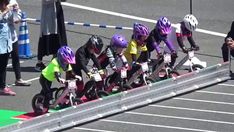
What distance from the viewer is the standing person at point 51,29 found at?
747 inches

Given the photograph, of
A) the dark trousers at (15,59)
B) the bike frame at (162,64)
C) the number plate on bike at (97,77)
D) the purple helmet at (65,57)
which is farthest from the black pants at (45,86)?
the bike frame at (162,64)

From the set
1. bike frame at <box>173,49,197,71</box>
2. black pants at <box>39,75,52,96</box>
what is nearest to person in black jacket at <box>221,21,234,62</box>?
bike frame at <box>173,49,197,71</box>

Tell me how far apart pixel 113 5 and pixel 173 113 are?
39.7ft

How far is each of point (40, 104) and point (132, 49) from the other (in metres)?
2.58

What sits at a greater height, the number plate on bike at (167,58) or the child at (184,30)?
the child at (184,30)

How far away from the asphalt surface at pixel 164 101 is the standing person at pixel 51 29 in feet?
2.06

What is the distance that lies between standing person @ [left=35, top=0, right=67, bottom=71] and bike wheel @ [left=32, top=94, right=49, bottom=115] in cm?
378

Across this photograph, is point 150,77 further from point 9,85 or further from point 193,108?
point 9,85

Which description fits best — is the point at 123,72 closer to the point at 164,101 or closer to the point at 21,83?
the point at 164,101

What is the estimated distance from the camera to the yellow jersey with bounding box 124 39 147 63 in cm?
1689

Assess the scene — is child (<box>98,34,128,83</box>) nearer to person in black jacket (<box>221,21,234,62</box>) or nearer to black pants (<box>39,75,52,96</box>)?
black pants (<box>39,75,52,96</box>)

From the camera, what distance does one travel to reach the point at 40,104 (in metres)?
15.3

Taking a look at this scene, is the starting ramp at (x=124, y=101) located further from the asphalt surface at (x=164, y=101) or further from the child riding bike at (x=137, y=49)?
the child riding bike at (x=137, y=49)

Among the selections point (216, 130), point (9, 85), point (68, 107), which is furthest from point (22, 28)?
point (216, 130)
